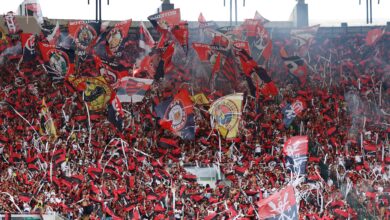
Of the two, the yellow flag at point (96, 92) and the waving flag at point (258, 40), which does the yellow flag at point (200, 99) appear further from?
the waving flag at point (258, 40)

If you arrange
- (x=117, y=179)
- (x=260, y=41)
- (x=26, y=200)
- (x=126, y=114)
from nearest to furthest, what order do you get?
(x=26, y=200) → (x=117, y=179) → (x=126, y=114) → (x=260, y=41)

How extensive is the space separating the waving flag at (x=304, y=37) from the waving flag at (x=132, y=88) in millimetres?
5944

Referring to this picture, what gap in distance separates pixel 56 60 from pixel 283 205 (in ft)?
43.8

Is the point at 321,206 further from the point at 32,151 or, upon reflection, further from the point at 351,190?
the point at 32,151

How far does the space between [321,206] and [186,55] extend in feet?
31.9

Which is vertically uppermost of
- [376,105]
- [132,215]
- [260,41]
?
[260,41]

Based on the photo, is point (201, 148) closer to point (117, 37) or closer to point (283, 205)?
point (117, 37)

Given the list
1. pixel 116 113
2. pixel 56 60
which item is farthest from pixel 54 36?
pixel 116 113

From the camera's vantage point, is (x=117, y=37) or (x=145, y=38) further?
(x=145, y=38)


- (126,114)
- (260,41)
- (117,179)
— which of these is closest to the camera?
(117,179)

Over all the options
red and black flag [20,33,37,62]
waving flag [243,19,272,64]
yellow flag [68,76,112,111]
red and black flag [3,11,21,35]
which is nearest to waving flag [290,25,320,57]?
waving flag [243,19,272,64]

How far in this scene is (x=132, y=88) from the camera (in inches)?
1278

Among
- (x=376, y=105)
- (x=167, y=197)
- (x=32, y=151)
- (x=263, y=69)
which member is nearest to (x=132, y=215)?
(x=167, y=197)

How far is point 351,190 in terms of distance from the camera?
2870 cm
